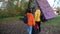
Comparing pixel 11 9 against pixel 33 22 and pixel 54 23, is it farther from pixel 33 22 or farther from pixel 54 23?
pixel 33 22

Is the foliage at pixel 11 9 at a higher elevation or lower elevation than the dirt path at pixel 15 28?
higher

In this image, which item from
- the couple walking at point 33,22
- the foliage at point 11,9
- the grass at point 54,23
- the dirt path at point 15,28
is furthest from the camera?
the foliage at point 11,9

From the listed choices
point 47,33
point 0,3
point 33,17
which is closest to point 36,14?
point 33,17

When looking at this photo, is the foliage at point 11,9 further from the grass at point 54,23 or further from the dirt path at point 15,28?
the grass at point 54,23

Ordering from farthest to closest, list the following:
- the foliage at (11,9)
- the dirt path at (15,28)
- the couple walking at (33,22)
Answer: the foliage at (11,9), the dirt path at (15,28), the couple walking at (33,22)

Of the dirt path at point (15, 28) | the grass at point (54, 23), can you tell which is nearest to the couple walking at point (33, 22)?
the dirt path at point (15, 28)

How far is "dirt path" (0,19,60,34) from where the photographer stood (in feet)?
28.0

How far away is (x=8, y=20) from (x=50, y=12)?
65.3 inches

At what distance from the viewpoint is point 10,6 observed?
927cm

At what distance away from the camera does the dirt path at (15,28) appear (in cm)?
852

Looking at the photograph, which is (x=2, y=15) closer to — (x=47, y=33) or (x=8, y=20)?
(x=8, y=20)

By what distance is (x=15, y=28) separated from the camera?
353 inches

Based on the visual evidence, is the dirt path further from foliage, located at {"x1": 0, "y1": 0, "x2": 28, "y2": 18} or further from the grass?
foliage, located at {"x1": 0, "y1": 0, "x2": 28, "y2": 18}

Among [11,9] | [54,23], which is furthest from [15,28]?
[54,23]
